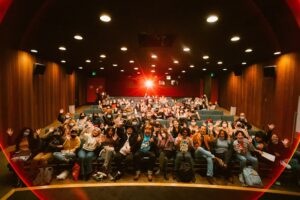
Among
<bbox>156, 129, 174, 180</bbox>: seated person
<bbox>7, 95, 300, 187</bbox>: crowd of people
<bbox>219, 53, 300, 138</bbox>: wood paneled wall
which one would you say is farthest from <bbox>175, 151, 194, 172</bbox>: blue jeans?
<bbox>219, 53, 300, 138</bbox>: wood paneled wall

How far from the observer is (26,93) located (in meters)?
6.62

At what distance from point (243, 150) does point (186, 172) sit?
1.50m

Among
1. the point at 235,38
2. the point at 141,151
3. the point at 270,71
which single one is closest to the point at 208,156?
the point at 141,151

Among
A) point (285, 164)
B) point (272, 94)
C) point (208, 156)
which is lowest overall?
point (285, 164)

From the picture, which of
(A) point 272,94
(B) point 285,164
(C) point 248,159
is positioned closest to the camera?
(B) point 285,164

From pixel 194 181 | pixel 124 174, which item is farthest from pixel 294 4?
pixel 124 174

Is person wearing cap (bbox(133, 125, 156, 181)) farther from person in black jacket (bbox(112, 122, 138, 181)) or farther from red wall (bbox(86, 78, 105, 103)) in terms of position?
red wall (bbox(86, 78, 105, 103))

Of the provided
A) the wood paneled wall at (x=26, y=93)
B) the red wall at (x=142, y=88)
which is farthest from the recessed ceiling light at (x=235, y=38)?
the red wall at (x=142, y=88)

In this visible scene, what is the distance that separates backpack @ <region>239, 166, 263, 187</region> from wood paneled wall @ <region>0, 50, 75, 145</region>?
665 centimetres

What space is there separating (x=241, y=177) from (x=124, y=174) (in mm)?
2692

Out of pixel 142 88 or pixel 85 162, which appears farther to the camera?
pixel 142 88

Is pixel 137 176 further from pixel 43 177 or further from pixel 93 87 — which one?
pixel 93 87

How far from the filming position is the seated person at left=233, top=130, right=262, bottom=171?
4.04 metres

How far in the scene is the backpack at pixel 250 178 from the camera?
148 inches
